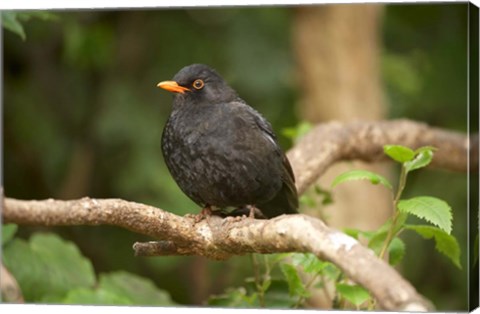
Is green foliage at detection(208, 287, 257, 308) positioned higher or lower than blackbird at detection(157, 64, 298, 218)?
lower

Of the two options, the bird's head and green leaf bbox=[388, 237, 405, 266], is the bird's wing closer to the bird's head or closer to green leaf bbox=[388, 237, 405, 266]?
the bird's head

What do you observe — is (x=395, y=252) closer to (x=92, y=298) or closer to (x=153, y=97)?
(x=92, y=298)

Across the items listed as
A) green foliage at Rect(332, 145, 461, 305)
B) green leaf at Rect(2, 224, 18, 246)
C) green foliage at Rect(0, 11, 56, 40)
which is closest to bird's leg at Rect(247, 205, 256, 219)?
green foliage at Rect(332, 145, 461, 305)

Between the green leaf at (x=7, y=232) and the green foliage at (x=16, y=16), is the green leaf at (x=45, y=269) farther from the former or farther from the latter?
the green foliage at (x=16, y=16)

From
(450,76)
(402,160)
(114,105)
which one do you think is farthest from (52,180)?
(402,160)

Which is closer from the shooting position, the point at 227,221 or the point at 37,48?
the point at 227,221

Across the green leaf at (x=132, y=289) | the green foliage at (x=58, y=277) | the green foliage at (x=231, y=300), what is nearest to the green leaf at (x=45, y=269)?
the green foliage at (x=58, y=277)

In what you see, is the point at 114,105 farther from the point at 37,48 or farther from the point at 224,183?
the point at 224,183
